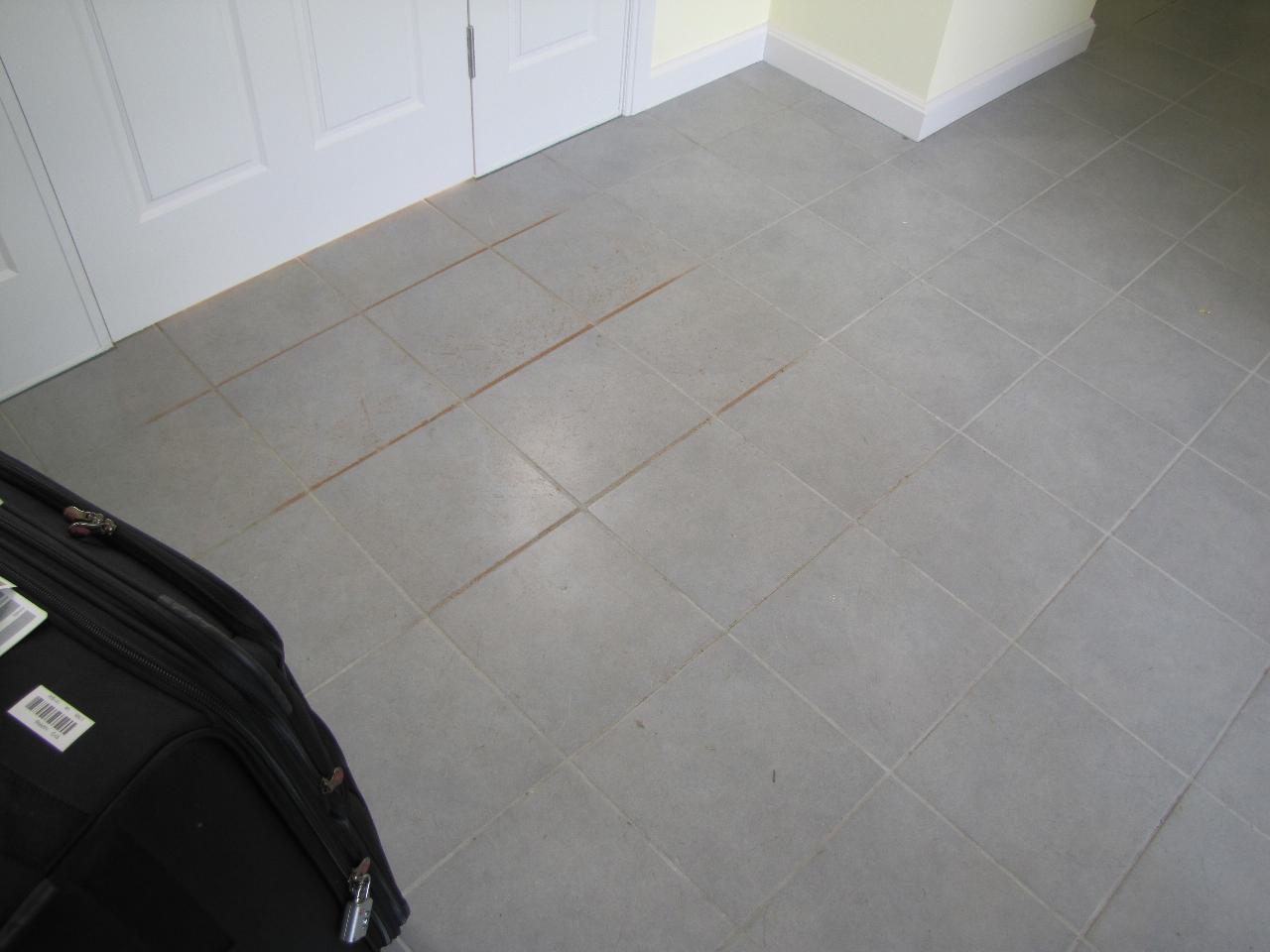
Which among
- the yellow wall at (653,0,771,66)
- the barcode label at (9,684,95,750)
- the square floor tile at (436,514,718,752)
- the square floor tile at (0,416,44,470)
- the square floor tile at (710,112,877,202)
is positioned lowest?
the square floor tile at (436,514,718,752)

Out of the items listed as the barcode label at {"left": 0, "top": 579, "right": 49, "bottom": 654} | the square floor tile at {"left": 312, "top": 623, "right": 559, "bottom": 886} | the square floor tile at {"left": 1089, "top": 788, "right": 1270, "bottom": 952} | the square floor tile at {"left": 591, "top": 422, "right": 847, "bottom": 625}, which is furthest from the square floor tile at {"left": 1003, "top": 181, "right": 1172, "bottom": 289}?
the barcode label at {"left": 0, "top": 579, "right": 49, "bottom": 654}

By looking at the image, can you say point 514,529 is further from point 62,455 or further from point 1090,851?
point 1090,851

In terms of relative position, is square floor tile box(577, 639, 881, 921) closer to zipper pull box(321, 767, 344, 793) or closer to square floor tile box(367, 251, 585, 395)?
zipper pull box(321, 767, 344, 793)

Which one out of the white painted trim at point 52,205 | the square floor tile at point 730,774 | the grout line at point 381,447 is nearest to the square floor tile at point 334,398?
the grout line at point 381,447

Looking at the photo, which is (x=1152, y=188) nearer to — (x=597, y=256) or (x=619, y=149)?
(x=619, y=149)

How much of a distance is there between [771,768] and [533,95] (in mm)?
1765

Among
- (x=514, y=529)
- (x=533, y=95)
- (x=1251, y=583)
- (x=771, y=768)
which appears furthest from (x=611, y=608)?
(x=533, y=95)

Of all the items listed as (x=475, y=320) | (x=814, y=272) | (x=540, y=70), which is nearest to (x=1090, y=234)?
(x=814, y=272)

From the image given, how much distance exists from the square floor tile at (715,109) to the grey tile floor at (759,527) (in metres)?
0.05

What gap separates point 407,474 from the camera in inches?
75.7

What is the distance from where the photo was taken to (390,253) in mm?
2363

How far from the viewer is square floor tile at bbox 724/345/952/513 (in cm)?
200

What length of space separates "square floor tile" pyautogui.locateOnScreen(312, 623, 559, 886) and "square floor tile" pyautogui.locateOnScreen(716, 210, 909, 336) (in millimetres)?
1139

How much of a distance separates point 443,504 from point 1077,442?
4.17 feet
